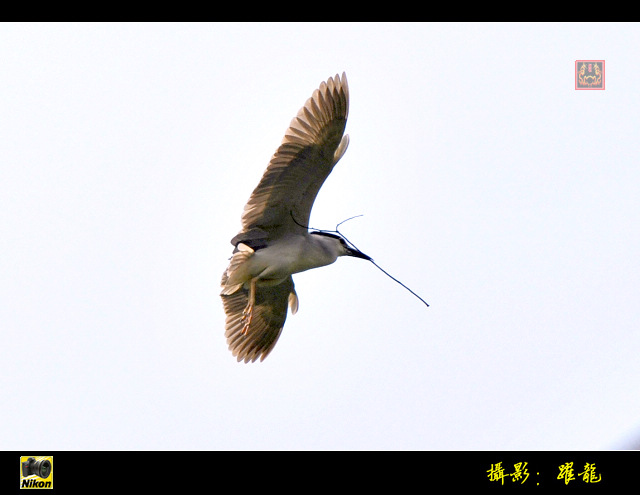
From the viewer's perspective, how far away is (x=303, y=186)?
8969 millimetres

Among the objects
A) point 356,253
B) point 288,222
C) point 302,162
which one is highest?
point 302,162

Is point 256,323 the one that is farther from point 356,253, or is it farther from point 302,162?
point 302,162

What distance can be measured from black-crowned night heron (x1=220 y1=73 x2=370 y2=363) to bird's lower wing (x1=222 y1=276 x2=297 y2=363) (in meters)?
0.01

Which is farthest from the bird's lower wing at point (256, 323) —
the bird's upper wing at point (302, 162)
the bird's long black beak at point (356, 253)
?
the bird's upper wing at point (302, 162)

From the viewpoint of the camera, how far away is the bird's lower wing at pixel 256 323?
33.7 ft

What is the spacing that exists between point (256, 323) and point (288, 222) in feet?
5.04

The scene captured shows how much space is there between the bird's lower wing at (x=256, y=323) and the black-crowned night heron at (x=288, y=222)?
0.03 feet

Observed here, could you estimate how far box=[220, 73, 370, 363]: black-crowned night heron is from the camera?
8.66m

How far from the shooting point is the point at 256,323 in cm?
1036
